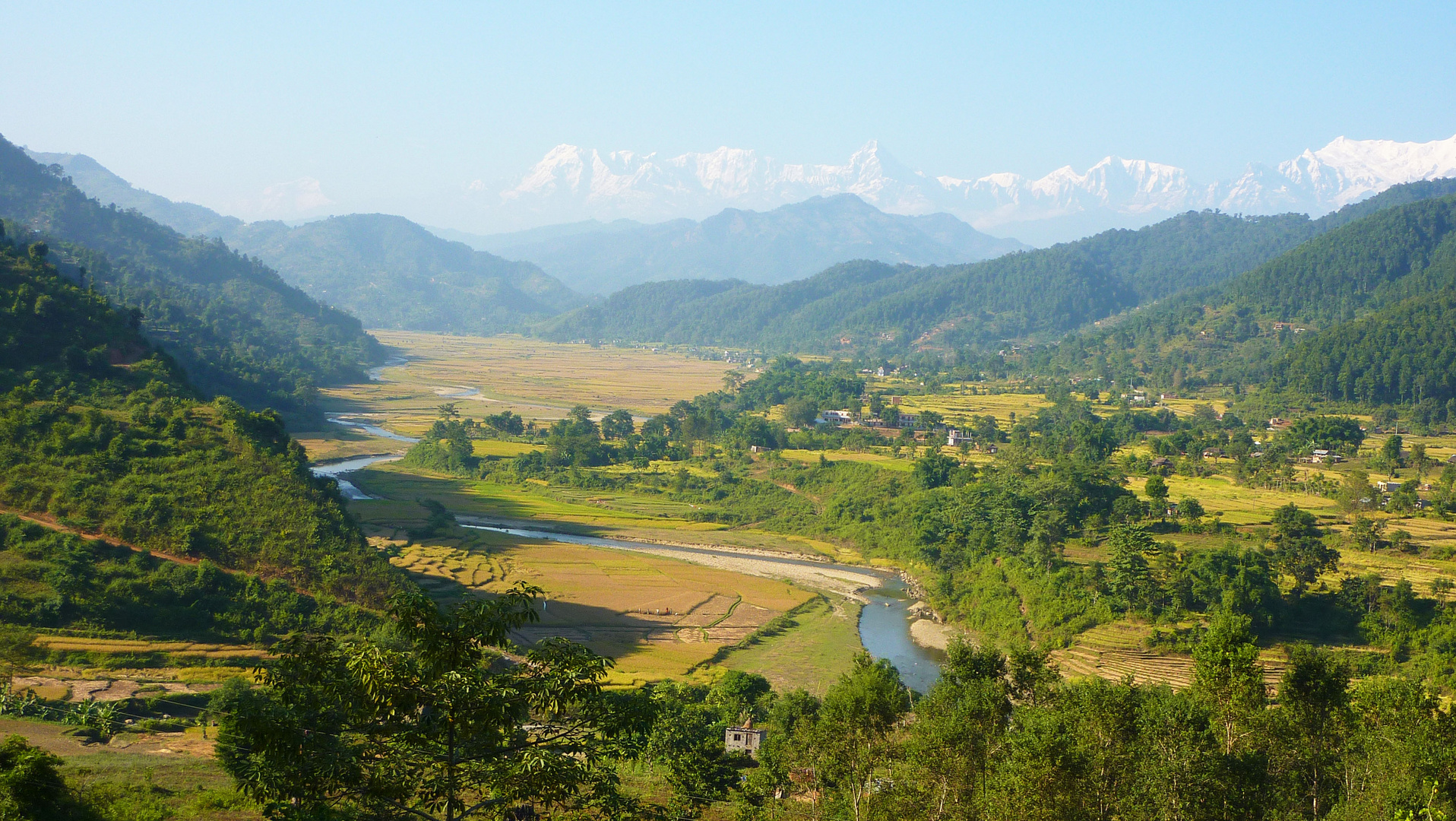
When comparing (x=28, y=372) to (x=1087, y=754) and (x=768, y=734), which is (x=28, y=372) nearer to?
(x=768, y=734)

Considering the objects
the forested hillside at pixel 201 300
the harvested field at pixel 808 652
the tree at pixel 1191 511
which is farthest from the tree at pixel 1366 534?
the forested hillside at pixel 201 300

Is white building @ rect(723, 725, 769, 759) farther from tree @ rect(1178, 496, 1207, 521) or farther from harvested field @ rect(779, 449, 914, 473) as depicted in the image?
harvested field @ rect(779, 449, 914, 473)

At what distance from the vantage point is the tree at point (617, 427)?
226 ft

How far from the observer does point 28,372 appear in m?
31.5

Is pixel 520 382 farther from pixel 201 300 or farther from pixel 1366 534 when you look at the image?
pixel 1366 534

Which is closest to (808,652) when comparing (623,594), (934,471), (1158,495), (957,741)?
(623,594)

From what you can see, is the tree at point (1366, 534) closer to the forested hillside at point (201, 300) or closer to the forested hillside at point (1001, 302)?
the forested hillside at point (201, 300)

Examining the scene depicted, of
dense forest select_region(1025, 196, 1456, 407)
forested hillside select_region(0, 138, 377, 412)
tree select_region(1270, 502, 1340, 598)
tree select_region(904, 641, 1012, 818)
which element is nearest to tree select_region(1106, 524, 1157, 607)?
tree select_region(1270, 502, 1340, 598)

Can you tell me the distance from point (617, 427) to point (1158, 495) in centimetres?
3874

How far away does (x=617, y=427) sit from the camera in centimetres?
6944

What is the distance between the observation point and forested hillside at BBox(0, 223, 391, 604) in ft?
88.7

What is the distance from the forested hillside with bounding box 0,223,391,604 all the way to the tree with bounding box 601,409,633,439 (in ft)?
109

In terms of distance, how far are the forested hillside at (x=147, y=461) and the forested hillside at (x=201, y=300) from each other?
2802 cm

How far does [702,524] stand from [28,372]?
2888cm
